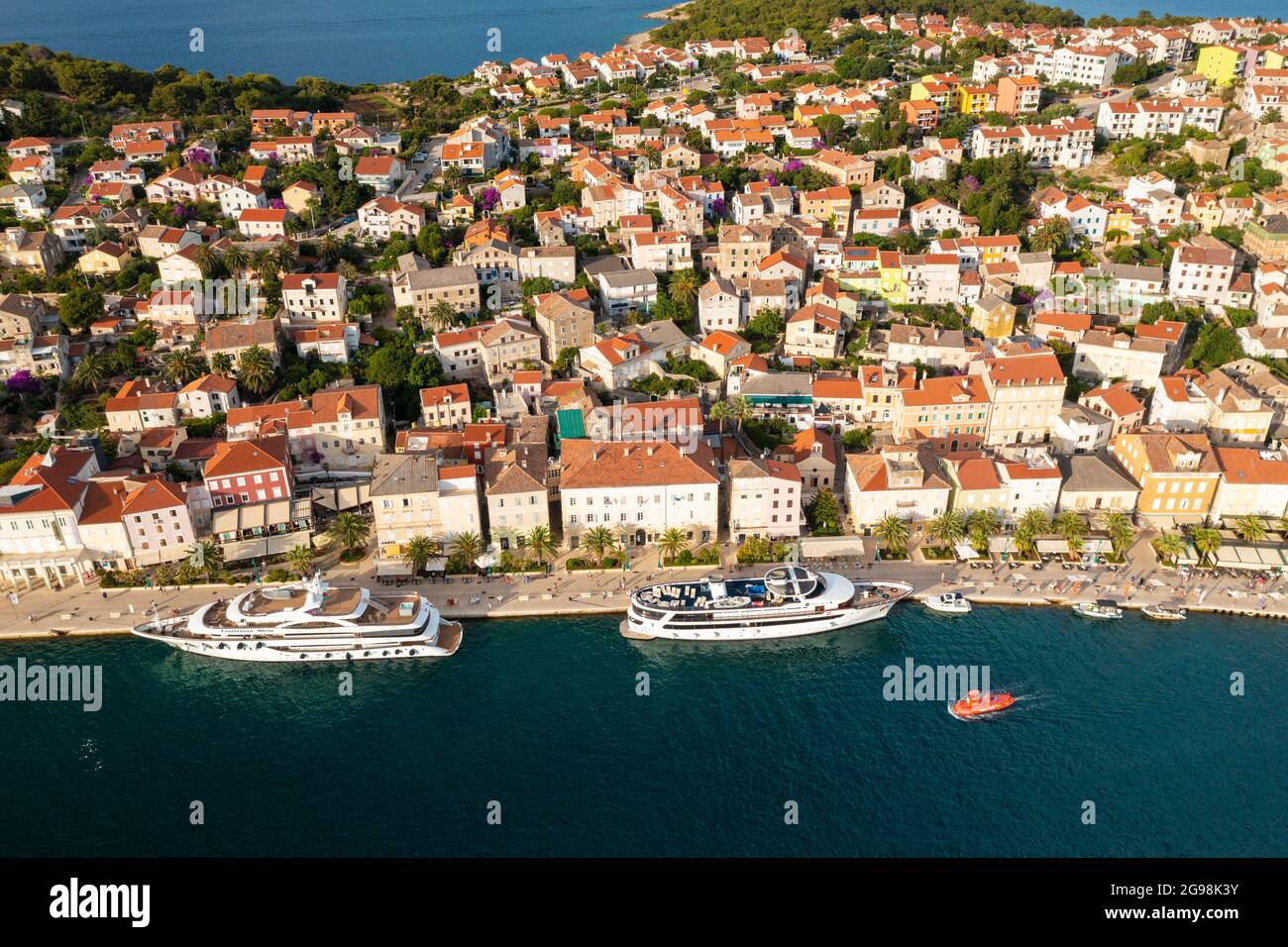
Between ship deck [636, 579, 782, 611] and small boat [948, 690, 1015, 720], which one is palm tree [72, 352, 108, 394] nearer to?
ship deck [636, 579, 782, 611]

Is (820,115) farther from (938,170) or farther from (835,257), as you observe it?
(835,257)

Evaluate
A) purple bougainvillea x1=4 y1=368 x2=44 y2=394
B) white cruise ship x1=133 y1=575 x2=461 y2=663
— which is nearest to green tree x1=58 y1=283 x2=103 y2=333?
purple bougainvillea x1=4 y1=368 x2=44 y2=394

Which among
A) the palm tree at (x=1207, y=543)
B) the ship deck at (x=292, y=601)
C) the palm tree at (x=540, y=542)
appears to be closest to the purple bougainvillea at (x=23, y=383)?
the ship deck at (x=292, y=601)

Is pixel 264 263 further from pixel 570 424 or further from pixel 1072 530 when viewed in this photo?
pixel 1072 530

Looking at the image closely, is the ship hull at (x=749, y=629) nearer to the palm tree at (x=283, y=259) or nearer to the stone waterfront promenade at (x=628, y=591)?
the stone waterfront promenade at (x=628, y=591)

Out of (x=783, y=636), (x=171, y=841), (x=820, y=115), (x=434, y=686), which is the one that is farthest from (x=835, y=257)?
(x=171, y=841)
